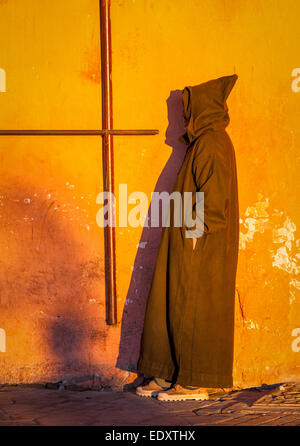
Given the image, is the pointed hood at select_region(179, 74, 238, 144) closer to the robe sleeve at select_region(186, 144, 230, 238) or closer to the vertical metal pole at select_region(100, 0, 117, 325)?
the robe sleeve at select_region(186, 144, 230, 238)

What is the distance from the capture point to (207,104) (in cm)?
377

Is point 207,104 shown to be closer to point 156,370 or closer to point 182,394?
point 156,370

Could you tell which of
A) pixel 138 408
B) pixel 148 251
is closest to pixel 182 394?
pixel 138 408

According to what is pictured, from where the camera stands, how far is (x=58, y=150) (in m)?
4.09

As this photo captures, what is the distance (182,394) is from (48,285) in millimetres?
1162

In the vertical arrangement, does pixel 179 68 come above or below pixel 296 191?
above

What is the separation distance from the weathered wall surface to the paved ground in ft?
0.53

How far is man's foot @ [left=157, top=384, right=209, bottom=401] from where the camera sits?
3.74 m

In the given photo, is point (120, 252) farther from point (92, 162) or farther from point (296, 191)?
point (296, 191)

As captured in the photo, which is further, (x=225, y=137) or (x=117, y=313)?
(x=117, y=313)

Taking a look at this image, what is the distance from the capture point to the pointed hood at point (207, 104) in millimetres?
3768

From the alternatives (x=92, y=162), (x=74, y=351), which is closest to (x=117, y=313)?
(x=74, y=351)

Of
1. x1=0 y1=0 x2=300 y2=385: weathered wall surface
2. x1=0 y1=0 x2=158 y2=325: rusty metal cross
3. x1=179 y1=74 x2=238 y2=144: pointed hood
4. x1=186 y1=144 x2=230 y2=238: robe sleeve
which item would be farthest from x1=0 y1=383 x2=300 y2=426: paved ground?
x1=179 y1=74 x2=238 y2=144: pointed hood

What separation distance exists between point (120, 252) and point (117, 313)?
1.38 feet
